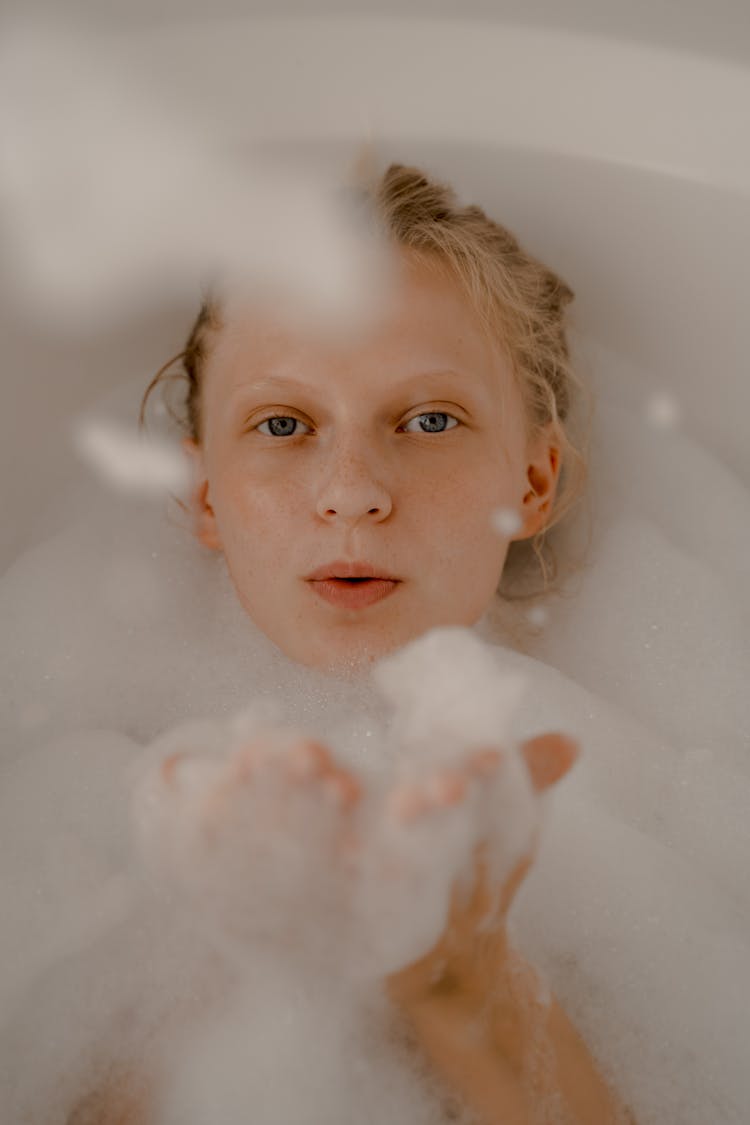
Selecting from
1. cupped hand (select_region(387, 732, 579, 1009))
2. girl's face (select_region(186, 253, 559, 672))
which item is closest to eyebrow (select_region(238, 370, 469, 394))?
girl's face (select_region(186, 253, 559, 672))

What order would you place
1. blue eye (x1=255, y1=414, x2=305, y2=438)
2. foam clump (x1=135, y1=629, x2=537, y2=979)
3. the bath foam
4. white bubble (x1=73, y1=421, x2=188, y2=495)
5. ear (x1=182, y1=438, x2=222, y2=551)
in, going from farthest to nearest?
white bubble (x1=73, y1=421, x2=188, y2=495) < ear (x1=182, y1=438, x2=222, y2=551) < blue eye (x1=255, y1=414, x2=305, y2=438) < the bath foam < foam clump (x1=135, y1=629, x2=537, y2=979)

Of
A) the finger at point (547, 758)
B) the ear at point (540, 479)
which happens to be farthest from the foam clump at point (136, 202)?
the finger at point (547, 758)

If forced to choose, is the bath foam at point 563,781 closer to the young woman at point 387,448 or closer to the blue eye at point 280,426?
the young woman at point 387,448

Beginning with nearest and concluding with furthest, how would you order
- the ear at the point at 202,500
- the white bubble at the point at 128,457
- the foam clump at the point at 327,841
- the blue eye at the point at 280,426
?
the foam clump at the point at 327,841 < the blue eye at the point at 280,426 < the ear at the point at 202,500 < the white bubble at the point at 128,457

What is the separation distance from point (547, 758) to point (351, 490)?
31 centimetres

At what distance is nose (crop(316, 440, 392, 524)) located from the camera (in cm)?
88

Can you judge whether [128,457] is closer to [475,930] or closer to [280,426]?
[280,426]

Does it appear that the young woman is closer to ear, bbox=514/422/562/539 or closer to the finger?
ear, bbox=514/422/562/539

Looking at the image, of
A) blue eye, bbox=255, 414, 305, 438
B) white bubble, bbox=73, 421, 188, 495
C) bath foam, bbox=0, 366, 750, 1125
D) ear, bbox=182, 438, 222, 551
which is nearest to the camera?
bath foam, bbox=0, 366, 750, 1125

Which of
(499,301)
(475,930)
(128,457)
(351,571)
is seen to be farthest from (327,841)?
(128,457)

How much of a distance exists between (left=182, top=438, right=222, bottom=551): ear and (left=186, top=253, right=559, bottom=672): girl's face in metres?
0.08

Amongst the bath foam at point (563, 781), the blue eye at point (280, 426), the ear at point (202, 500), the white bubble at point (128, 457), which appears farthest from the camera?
the white bubble at point (128, 457)

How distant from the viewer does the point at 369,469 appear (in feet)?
2.93

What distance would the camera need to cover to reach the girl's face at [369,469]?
90cm
